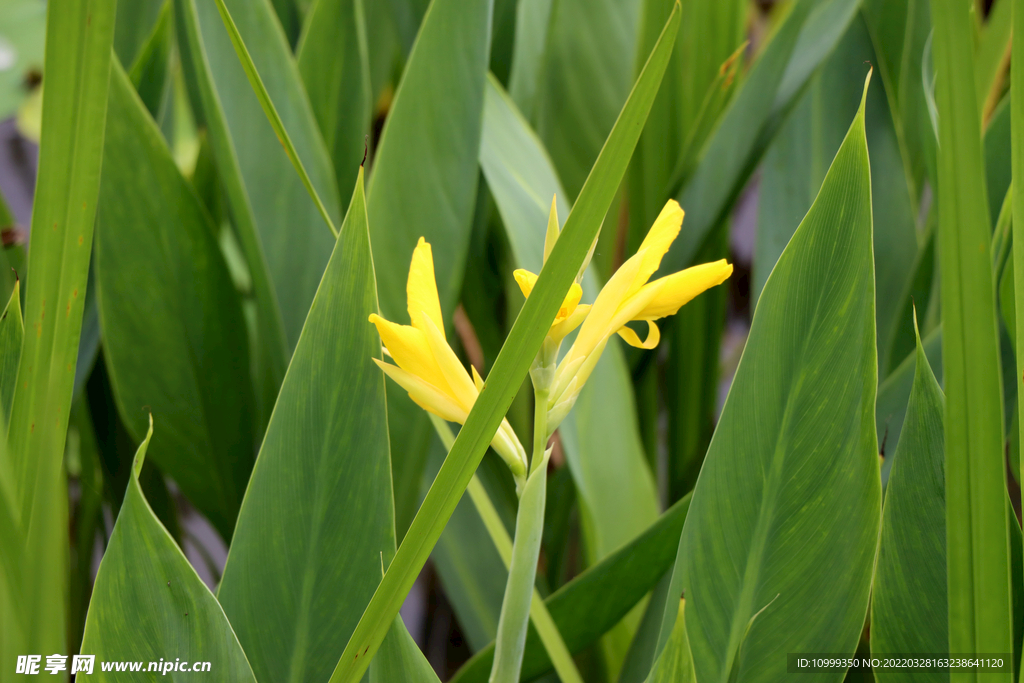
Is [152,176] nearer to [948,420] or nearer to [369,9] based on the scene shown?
[369,9]

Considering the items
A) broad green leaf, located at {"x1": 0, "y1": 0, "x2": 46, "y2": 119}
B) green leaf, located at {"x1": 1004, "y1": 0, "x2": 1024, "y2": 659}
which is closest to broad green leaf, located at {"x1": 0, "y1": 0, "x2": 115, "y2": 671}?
green leaf, located at {"x1": 1004, "y1": 0, "x2": 1024, "y2": 659}

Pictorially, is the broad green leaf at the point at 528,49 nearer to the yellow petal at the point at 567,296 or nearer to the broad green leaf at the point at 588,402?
the broad green leaf at the point at 588,402

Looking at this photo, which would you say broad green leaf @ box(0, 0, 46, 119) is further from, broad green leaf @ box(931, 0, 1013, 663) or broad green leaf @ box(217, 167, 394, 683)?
broad green leaf @ box(931, 0, 1013, 663)

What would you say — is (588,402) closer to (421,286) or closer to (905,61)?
(421,286)

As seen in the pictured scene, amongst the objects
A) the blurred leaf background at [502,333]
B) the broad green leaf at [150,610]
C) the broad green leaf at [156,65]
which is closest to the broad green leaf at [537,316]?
the blurred leaf background at [502,333]


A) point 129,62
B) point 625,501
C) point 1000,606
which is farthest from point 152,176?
point 1000,606

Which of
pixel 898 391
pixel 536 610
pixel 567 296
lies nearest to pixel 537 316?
pixel 567 296
